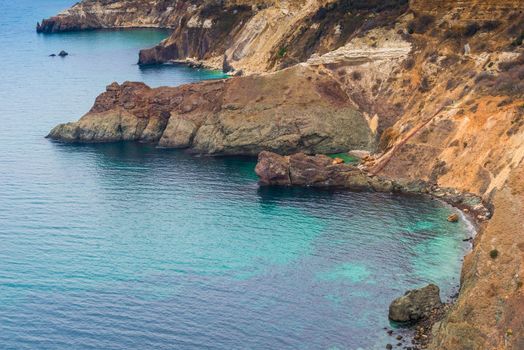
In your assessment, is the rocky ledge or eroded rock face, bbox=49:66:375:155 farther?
eroded rock face, bbox=49:66:375:155

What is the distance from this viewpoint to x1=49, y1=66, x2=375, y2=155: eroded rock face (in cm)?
14675

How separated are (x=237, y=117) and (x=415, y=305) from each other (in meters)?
68.3

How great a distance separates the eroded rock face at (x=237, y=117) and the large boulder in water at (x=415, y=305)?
58256 mm

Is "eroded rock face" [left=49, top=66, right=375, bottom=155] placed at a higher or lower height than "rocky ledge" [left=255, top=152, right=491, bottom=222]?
higher

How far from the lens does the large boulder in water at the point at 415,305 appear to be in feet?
285

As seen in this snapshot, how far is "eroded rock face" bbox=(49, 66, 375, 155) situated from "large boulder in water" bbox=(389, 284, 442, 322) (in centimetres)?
5826

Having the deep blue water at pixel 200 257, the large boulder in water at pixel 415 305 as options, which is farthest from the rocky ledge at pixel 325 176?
the large boulder in water at pixel 415 305

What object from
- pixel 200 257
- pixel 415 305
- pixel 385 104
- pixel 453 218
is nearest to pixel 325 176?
pixel 453 218

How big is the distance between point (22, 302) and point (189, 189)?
41251 millimetres

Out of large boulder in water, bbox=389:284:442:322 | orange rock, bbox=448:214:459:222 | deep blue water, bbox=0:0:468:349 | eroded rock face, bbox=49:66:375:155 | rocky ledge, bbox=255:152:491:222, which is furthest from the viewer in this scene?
eroded rock face, bbox=49:66:375:155

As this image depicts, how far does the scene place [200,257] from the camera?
105500 millimetres

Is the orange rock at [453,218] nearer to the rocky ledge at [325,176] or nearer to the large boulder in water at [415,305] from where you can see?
the rocky ledge at [325,176]

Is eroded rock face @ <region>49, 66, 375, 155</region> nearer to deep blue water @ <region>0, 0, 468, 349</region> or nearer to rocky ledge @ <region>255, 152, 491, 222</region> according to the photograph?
deep blue water @ <region>0, 0, 468, 349</region>

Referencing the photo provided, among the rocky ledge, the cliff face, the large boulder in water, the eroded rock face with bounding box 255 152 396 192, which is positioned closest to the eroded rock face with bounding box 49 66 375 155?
the cliff face
